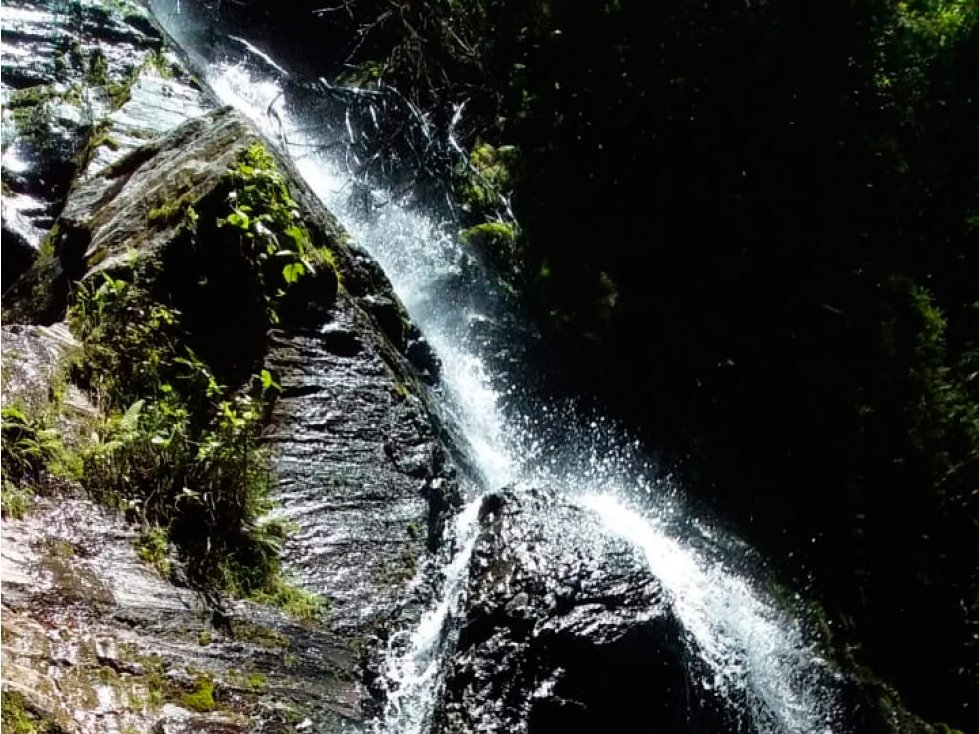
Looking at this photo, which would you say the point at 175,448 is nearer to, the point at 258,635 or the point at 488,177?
the point at 258,635

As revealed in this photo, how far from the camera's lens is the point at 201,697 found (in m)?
2.82

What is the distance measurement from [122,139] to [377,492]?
3954 millimetres

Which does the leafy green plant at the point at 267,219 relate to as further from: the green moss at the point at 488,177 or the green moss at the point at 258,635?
the green moss at the point at 488,177

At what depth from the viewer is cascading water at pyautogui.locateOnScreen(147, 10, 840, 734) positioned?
3967mm

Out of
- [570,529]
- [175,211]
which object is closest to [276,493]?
[570,529]

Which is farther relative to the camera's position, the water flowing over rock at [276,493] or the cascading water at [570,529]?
the cascading water at [570,529]

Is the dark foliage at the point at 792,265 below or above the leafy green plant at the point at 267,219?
above

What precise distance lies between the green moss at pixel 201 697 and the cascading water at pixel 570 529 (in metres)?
0.81

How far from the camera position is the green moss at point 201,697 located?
2.77m

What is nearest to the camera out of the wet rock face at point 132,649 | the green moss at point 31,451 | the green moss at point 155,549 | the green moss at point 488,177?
the wet rock face at point 132,649

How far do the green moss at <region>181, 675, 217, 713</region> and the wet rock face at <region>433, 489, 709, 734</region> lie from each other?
950 millimetres

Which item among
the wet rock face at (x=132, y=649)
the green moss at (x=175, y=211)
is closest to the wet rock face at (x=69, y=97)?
the green moss at (x=175, y=211)

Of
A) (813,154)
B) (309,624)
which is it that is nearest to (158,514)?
(309,624)

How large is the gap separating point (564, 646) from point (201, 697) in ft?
4.90
